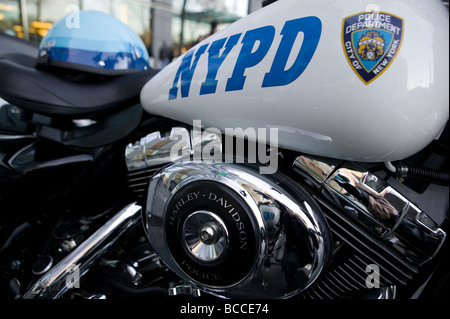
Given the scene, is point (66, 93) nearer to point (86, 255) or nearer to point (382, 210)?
point (86, 255)

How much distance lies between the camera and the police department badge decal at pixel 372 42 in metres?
0.55

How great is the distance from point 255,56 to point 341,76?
17 centimetres

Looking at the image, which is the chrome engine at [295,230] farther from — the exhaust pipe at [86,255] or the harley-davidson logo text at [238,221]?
the exhaust pipe at [86,255]

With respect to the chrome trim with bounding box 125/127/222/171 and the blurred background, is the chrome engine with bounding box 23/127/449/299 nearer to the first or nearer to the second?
the chrome trim with bounding box 125/127/222/171

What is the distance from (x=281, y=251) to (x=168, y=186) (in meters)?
0.28

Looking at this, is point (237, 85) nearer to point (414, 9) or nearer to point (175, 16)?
point (414, 9)

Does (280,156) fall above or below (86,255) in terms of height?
above

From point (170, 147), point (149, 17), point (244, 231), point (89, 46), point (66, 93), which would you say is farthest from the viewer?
point (149, 17)

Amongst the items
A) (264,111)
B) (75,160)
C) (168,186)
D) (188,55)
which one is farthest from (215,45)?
(75,160)

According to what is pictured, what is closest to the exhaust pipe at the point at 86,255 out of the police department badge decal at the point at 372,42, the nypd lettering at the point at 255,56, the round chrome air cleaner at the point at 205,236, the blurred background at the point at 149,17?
the round chrome air cleaner at the point at 205,236

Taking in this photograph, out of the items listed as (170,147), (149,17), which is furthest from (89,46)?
(149,17)

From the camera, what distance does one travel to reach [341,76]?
572 millimetres

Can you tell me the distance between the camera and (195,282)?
76cm

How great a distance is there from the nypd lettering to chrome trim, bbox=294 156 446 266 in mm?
198
